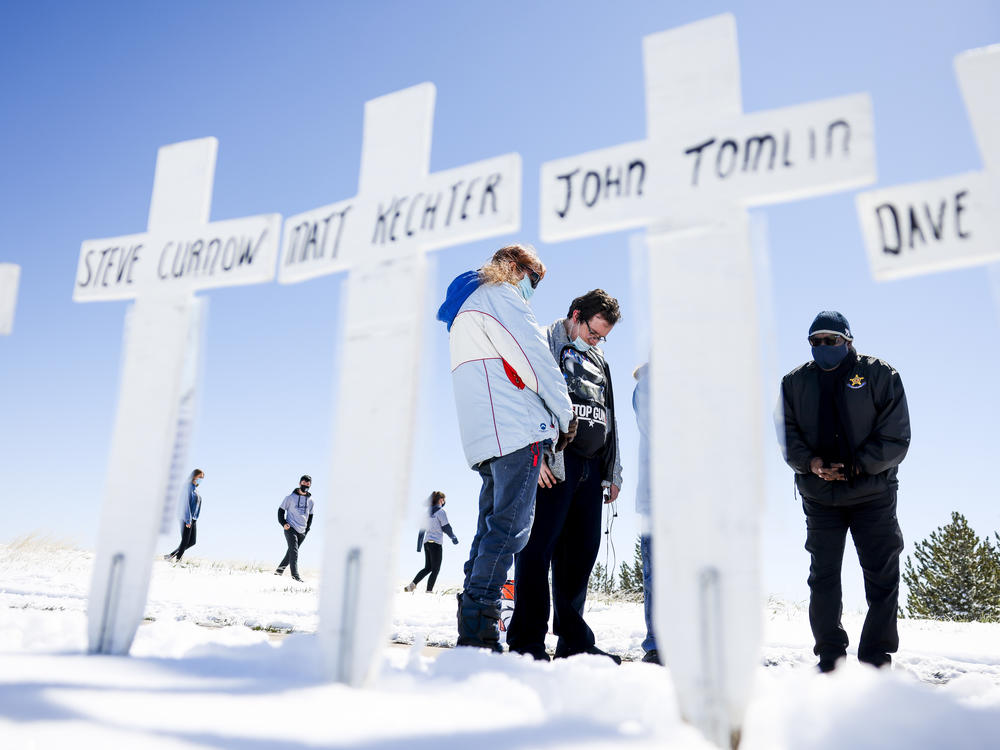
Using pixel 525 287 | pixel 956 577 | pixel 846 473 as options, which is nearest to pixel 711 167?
pixel 525 287

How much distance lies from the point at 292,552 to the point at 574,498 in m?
8.78

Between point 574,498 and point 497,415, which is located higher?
point 497,415

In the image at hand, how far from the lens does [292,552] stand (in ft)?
36.3

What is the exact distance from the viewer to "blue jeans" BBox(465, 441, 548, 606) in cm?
279

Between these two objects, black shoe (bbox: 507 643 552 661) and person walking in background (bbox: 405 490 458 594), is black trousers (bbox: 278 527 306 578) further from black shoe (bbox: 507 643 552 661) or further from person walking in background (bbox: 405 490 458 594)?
black shoe (bbox: 507 643 552 661)

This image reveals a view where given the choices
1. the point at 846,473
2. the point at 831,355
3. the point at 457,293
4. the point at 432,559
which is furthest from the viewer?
the point at 432,559

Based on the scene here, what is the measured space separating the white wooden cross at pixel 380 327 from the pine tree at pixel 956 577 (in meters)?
25.2

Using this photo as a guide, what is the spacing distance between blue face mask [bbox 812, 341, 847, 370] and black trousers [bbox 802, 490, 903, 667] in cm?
68

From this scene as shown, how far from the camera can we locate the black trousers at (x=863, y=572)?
322 cm

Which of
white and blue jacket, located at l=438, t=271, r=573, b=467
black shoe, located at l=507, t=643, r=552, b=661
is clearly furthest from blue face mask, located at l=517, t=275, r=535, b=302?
black shoe, located at l=507, t=643, r=552, b=661

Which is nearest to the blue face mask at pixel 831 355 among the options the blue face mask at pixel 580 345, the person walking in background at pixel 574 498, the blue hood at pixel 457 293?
the person walking in background at pixel 574 498

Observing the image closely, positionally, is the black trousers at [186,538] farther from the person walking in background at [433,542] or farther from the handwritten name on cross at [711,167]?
the handwritten name on cross at [711,167]

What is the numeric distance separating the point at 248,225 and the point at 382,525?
108cm

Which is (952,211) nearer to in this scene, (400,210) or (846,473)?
(400,210)
